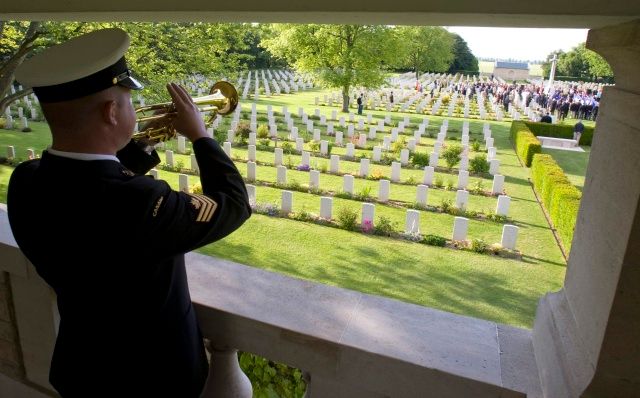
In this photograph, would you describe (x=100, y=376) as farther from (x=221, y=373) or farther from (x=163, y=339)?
(x=221, y=373)

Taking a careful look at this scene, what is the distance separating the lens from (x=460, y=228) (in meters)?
8.69

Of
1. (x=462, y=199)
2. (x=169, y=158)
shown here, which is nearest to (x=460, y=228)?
(x=462, y=199)

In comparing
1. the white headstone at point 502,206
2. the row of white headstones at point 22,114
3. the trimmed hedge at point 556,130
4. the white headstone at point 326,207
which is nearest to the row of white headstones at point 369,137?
the trimmed hedge at point 556,130

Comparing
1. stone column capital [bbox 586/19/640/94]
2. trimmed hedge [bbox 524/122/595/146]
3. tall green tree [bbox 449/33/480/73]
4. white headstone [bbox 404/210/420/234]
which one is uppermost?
tall green tree [bbox 449/33/480/73]

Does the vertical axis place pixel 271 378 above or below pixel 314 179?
above

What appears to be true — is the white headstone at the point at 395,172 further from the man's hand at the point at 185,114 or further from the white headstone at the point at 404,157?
the man's hand at the point at 185,114

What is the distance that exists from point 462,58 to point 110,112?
240 feet

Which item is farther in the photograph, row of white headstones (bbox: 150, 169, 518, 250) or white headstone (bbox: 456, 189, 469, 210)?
white headstone (bbox: 456, 189, 469, 210)

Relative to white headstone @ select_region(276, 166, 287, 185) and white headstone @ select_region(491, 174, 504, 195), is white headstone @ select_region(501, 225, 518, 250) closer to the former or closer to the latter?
white headstone @ select_region(491, 174, 504, 195)

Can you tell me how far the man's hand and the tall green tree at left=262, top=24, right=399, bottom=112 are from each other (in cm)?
2486

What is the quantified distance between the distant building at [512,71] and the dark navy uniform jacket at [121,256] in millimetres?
88717

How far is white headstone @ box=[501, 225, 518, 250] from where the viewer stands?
842 cm

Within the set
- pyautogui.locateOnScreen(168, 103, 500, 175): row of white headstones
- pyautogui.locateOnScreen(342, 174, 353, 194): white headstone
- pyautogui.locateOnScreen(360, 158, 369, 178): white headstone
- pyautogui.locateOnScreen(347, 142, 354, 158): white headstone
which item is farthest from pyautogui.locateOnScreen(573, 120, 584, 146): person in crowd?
pyautogui.locateOnScreen(342, 174, 353, 194): white headstone

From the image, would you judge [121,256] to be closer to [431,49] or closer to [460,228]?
[460,228]
